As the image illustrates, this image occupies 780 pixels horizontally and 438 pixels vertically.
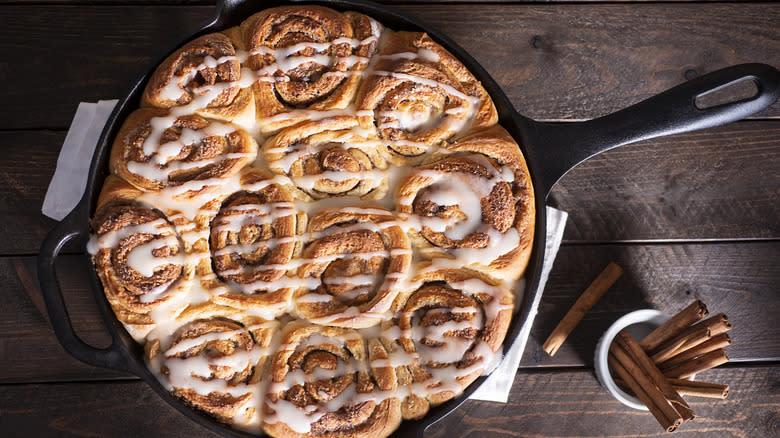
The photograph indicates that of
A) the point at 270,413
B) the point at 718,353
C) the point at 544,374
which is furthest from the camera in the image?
the point at 544,374

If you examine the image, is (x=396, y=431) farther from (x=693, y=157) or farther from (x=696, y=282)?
(x=693, y=157)

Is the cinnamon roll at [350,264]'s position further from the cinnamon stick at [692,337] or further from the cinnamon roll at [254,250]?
the cinnamon stick at [692,337]

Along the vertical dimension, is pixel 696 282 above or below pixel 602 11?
below

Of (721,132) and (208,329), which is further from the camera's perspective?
(721,132)

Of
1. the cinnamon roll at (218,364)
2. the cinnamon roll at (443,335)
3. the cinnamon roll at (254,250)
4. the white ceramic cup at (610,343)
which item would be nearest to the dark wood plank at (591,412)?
the white ceramic cup at (610,343)

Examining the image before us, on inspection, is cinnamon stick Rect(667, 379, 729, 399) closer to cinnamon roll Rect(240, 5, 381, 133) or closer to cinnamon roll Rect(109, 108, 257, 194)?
cinnamon roll Rect(240, 5, 381, 133)

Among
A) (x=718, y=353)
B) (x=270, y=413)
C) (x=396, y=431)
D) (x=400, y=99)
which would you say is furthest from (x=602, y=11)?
(x=270, y=413)

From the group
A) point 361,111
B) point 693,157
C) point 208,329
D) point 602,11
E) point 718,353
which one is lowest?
point 718,353
